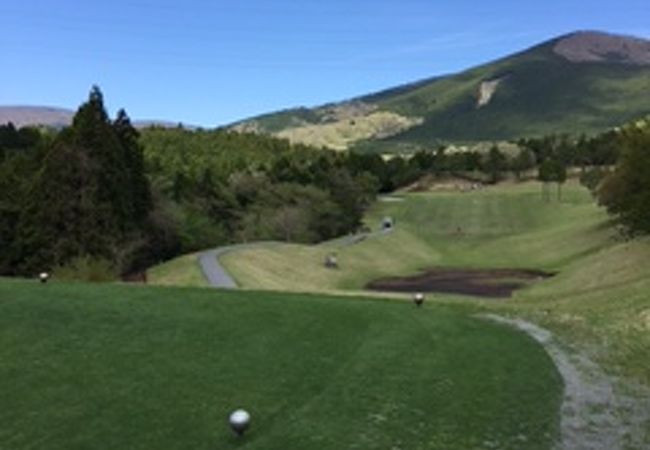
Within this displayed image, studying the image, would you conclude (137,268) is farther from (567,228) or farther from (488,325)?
(567,228)

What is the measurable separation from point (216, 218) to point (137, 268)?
106 feet

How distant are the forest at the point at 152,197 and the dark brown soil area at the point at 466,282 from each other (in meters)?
9.73

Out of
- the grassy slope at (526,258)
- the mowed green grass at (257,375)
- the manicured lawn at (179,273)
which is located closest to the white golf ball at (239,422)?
the mowed green grass at (257,375)

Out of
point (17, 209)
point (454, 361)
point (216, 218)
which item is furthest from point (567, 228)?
point (454, 361)

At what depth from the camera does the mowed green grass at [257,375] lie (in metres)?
13.4

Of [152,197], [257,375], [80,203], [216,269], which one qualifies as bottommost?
[216,269]

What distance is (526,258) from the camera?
86875 millimetres

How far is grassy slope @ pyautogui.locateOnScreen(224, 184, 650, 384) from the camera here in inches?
1041

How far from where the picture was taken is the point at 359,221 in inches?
4500

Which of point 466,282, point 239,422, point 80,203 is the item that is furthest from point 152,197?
point 239,422

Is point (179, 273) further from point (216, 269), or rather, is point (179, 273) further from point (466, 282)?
point (466, 282)

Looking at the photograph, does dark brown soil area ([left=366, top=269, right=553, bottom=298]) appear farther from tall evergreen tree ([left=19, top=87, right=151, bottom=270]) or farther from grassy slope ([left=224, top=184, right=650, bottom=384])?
tall evergreen tree ([left=19, top=87, right=151, bottom=270])

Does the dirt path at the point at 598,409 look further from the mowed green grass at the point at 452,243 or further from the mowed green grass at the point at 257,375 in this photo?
the mowed green grass at the point at 452,243

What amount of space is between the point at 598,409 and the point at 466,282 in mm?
52681
